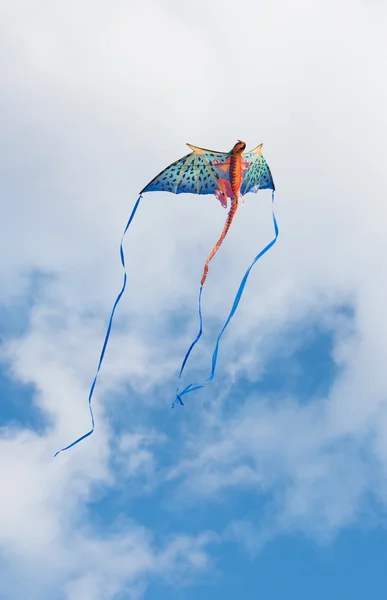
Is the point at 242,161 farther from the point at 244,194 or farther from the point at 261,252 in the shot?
the point at 261,252

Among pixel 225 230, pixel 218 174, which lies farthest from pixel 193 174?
pixel 225 230

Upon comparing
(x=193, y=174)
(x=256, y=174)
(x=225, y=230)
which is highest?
(x=256, y=174)

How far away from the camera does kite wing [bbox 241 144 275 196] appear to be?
23469 millimetres

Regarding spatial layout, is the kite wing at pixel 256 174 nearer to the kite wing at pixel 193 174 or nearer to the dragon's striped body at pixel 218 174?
the dragon's striped body at pixel 218 174

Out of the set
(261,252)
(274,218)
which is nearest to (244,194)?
(274,218)

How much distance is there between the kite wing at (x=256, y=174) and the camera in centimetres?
2347

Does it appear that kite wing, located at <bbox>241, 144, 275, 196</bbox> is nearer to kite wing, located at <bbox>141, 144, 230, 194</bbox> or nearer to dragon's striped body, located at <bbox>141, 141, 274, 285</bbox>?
dragon's striped body, located at <bbox>141, 141, 274, 285</bbox>

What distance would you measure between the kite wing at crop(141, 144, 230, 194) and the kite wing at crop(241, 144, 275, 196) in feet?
2.80

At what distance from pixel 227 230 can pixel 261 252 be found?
3186 millimetres

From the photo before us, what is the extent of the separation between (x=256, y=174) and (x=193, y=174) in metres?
2.40

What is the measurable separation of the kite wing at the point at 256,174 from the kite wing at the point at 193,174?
85 centimetres

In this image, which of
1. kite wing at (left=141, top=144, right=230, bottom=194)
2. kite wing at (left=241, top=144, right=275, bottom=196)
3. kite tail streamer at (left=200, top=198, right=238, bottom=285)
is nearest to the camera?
kite tail streamer at (left=200, top=198, right=238, bottom=285)

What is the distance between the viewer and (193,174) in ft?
75.4

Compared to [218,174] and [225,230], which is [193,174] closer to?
[218,174]
